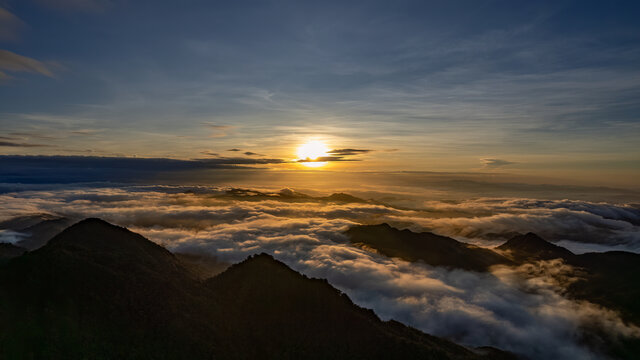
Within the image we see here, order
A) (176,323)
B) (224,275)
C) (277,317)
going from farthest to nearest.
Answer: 1. (224,275)
2. (277,317)
3. (176,323)

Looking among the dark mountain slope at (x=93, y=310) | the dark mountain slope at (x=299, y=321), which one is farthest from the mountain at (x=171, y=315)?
the dark mountain slope at (x=299, y=321)

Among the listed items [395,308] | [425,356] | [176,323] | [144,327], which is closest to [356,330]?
[425,356]

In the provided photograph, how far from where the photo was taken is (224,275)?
4948 inches

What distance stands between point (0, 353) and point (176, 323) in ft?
106

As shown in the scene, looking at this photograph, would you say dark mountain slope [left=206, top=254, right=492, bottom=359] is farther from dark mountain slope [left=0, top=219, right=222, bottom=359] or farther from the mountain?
dark mountain slope [left=0, top=219, right=222, bottom=359]

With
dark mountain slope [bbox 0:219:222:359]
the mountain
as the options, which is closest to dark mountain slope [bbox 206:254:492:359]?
the mountain

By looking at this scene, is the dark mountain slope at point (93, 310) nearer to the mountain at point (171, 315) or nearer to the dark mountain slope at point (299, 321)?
the mountain at point (171, 315)

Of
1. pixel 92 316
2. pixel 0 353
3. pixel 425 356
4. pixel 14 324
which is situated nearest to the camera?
pixel 0 353

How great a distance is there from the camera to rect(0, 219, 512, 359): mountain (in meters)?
67.6

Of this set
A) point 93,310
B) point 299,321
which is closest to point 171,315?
point 93,310

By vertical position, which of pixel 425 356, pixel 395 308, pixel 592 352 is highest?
pixel 425 356

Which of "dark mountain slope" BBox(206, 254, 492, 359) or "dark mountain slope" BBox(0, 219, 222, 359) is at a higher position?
"dark mountain slope" BBox(0, 219, 222, 359)

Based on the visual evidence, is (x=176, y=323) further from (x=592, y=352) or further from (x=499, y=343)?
(x=592, y=352)

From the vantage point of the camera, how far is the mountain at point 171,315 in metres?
67.6
